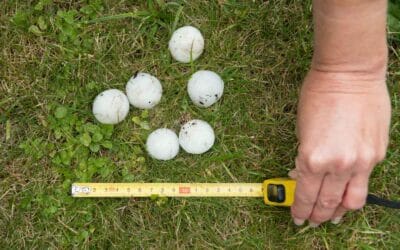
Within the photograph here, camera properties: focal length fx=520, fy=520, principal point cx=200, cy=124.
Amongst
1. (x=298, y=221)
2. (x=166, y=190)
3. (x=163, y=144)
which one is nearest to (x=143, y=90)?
(x=163, y=144)

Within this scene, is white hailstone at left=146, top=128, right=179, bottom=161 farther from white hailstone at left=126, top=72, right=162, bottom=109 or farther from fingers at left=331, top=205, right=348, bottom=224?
fingers at left=331, top=205, right=348, bottom=224

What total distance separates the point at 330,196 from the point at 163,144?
0.84 meters

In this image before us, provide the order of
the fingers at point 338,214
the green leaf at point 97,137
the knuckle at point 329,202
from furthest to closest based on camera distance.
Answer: the green leaf at point 97,137, the fingers at point 338,214, the knuckle at point 329,202

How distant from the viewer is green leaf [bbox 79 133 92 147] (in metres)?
2.43

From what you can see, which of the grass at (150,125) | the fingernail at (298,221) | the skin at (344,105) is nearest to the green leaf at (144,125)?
the grass at (150,125)

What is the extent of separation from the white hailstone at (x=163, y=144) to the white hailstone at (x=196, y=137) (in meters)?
0.04

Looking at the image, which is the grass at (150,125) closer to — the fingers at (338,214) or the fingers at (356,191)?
the fingers at (338,214)

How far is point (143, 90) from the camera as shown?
7.79ft

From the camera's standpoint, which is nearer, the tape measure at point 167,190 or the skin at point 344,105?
the skin at point 344,105

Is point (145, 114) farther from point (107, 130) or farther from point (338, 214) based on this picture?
point (338, 214)

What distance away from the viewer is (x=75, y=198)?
Result: 241 centimetres

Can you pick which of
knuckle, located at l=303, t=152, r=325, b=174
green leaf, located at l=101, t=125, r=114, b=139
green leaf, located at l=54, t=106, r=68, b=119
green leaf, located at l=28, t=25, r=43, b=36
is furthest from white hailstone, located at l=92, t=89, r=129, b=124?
knuckle, located at l=303, t=152, r=325, b=174

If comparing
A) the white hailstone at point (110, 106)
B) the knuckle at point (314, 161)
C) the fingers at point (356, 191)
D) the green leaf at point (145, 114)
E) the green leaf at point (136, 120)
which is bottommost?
the green leaf at point (136, 120)

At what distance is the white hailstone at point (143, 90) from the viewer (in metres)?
2.38
